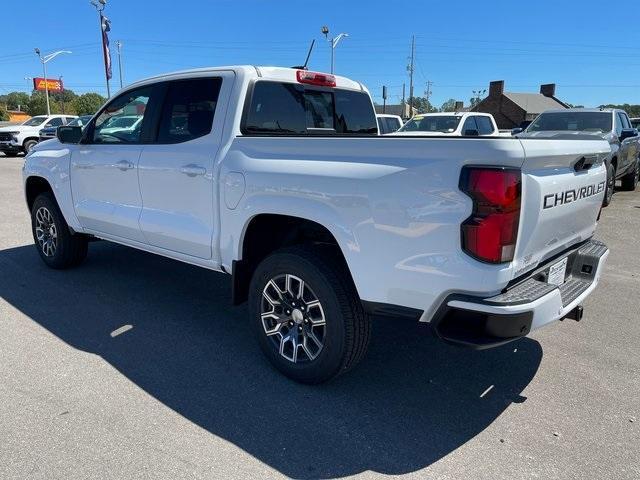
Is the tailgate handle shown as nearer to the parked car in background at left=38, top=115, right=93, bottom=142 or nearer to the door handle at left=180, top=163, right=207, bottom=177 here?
the door handle at left=180, top=163, right=207, bottom=177

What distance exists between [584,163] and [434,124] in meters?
11.4

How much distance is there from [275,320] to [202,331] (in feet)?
3.15

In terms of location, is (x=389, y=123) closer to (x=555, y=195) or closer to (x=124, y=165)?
(x=124, y=165)

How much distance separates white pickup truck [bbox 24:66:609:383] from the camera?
7.94 feet

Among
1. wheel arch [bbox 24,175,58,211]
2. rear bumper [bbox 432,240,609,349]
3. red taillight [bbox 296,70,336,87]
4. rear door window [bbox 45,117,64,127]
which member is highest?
red taillight [bbox 296,70,336,87]

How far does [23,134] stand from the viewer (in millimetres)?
22234

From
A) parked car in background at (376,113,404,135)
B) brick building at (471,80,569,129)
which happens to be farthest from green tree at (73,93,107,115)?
parked car in background at (376,113,404,135)

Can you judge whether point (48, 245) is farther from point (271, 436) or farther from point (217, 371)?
point (271, 436)

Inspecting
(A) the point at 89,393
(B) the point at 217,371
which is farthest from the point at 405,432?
(A) the point at 89,393

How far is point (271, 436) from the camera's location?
2730mm

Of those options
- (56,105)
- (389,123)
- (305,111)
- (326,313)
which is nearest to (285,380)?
(326,313)

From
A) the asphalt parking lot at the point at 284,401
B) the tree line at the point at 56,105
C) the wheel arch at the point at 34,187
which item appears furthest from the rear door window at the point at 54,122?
the tree line at the point at 56,105

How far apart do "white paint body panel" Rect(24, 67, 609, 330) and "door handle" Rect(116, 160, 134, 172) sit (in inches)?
21.6

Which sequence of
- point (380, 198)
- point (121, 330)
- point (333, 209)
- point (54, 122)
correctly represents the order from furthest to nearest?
point (54, 122), point (121, 330), point (333, 209), point (380, 198)
